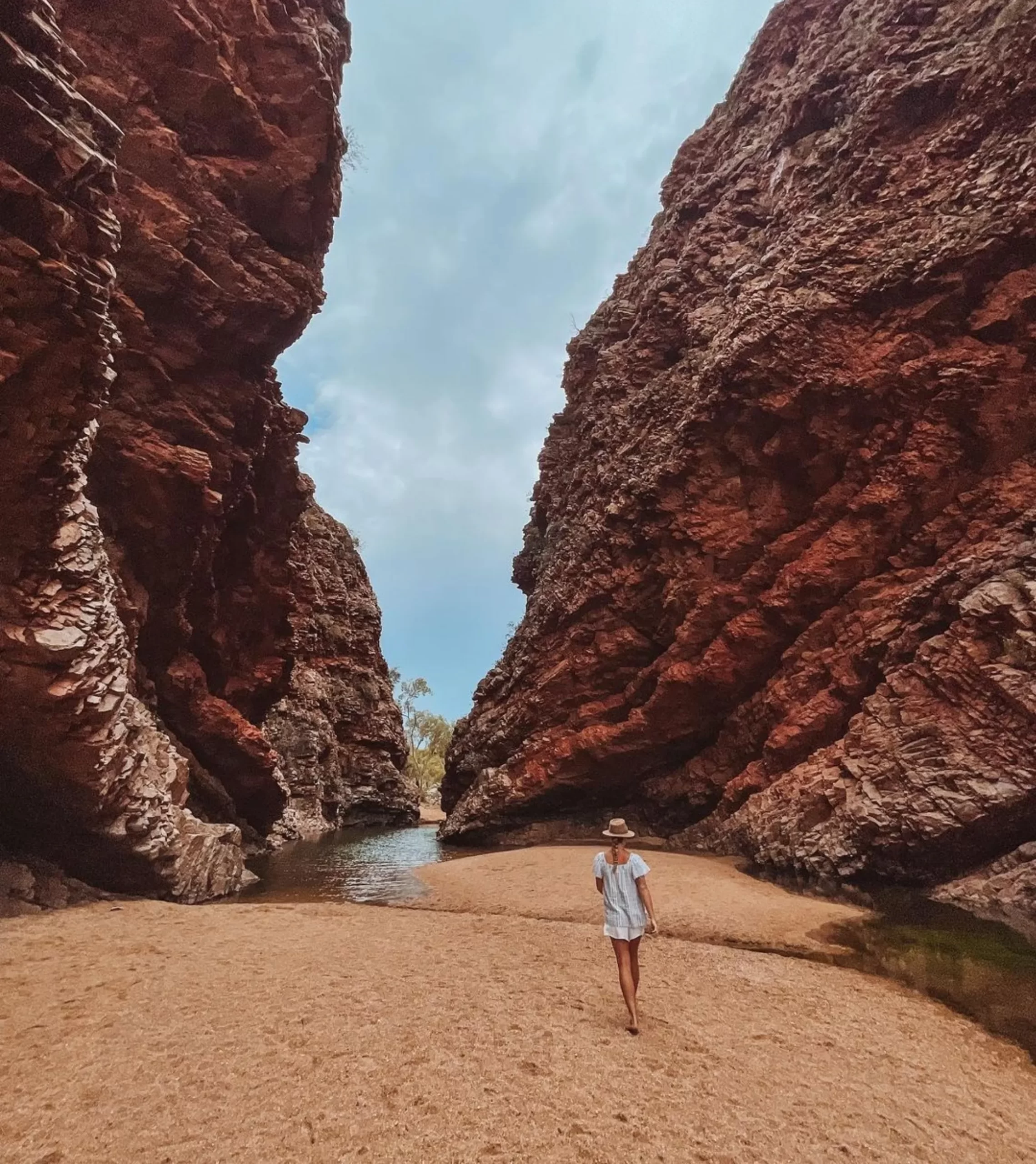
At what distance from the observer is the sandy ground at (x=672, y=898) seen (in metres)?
11.4

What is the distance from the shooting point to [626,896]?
689cm

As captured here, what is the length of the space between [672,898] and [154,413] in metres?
20.9

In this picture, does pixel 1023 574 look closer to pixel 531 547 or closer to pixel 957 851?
pixel 957 851

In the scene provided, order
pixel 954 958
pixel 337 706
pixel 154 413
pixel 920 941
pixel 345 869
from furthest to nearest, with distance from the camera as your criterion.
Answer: pixel 337 706 < pixel 345 869 < pixel 154 413 < pixel 920 941 < pixel 954 958

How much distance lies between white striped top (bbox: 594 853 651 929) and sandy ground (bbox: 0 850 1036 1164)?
1122 mm

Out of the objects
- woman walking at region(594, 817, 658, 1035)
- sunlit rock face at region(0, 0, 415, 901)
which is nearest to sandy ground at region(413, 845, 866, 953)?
woman walking at region(594, 817, 658, 1035)

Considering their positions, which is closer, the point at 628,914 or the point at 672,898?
the point at 628,914

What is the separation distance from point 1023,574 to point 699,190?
3010cm

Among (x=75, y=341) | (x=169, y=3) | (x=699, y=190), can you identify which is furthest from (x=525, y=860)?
(x=699, y=190)

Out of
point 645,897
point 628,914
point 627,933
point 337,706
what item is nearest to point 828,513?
point 645,897

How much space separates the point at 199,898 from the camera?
14.4 m

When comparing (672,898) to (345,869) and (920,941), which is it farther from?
(345,869)

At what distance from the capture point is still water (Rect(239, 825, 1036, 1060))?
803 centimetres

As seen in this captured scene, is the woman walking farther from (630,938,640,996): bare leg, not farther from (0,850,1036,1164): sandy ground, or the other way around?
(0,850,1036,1164): sandy ground
